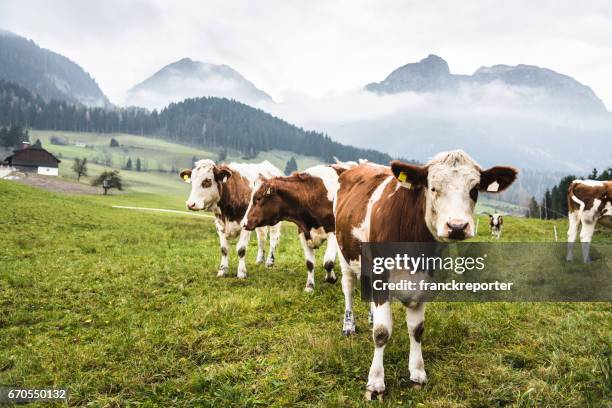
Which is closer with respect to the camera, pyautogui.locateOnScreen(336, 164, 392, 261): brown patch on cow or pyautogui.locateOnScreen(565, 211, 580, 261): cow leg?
pyautogui.locateOnScreen(336, 164, 392, 261): brown patch on cow

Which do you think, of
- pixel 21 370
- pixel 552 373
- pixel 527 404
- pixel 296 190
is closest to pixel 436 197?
pixel 527 404

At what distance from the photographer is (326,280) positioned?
1027 cm

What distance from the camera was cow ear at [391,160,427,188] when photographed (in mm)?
4445

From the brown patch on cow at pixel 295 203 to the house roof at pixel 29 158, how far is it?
440ft

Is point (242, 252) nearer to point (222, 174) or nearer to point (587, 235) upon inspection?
point (222, 174)

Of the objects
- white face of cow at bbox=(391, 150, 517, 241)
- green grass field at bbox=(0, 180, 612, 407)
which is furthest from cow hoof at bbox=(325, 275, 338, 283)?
white face of cow at bbox=(391, 150, 517, 241)

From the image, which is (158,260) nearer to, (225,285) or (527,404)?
(225,285)

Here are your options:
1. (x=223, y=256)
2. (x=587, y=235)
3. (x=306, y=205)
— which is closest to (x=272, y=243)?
(x=223, y=256)

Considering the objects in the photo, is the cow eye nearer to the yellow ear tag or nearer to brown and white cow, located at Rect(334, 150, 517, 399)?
brown and white cow, located at Rect(334, 150, 517, 399)

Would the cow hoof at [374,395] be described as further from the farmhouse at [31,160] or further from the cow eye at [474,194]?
the farmhouse at [31,160]

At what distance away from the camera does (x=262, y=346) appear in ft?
20.6

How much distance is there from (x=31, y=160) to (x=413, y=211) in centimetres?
14029

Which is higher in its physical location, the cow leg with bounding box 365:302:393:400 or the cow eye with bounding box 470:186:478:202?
the cow eye with bounding box 470:186:478:202

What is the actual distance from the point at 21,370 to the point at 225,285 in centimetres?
491
